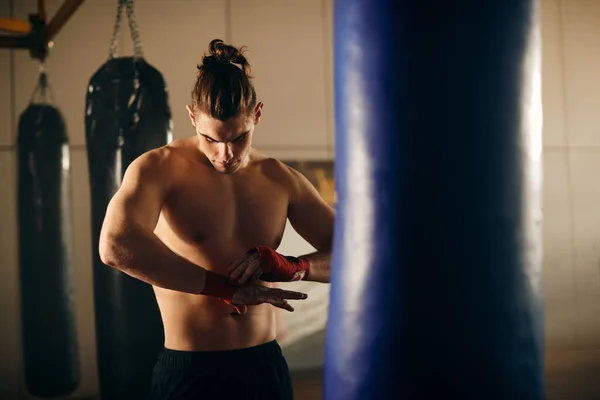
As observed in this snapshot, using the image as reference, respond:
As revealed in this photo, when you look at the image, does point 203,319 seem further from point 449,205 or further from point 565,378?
point 565,378

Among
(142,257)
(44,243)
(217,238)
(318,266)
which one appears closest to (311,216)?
(318,266)

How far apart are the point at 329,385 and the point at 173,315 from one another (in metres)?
0.81

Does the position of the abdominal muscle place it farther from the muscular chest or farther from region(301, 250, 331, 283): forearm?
region(301, 250, 331, 283): forearm

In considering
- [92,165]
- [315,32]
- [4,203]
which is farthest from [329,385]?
[315,32]

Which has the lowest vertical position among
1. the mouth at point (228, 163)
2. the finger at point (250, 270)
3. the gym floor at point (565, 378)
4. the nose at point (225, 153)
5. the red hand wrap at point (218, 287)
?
the gym floor at point (565, 378)

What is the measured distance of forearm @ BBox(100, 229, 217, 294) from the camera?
1.48 m

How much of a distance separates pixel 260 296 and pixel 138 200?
379 mm

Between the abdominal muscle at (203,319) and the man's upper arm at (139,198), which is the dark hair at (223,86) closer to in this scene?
the man's upper arm at (139,198)

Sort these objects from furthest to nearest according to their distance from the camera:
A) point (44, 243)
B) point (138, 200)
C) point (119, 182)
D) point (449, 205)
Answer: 1. point (44, 243)
2. point (119, 182)
3. point (138, 200)
4. point (449, 205)

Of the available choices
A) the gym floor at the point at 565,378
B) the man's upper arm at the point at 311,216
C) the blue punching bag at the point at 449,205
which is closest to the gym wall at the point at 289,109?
the gym floor at the point at 565,378

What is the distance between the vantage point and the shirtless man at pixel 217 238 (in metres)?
1.57

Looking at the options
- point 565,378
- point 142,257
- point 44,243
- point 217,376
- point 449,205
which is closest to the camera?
point 449,205

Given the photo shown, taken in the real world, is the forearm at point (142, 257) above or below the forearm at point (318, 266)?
above

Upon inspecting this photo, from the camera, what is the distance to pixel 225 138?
1.64m
